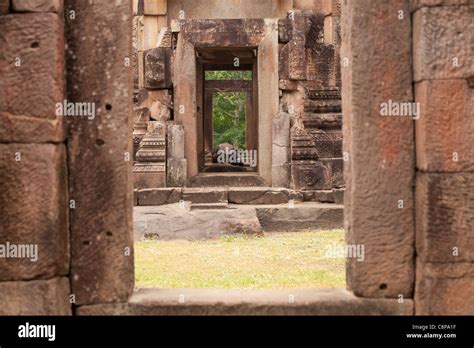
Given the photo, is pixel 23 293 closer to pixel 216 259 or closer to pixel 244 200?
pixel 216 259

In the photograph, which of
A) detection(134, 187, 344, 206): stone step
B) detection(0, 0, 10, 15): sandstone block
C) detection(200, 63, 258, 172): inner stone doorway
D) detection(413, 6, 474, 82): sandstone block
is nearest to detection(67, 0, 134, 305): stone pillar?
detection(0, 0, 10, 15): sandstone block

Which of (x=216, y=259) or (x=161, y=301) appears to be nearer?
(x=161, y=301)

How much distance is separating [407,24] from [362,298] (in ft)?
5.81

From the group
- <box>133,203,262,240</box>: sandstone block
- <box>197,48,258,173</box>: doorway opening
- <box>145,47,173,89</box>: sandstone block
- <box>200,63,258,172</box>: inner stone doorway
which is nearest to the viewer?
<box>133,203,262,240</box>: sandstone block

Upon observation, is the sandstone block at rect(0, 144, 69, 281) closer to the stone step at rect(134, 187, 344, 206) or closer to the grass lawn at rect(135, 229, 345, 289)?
the grass lawn at rect(135, 229, 345, 289)

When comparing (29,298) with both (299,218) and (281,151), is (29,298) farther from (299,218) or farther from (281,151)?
(281,151)

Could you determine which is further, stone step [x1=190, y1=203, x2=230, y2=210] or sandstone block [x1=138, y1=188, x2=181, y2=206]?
sandstone block [x1=138, y1=188, x2=181, y2=206]

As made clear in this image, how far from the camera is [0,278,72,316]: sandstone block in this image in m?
3.56

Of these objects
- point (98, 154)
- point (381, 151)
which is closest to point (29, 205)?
point (98, 154)

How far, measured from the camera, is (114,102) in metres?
3.76

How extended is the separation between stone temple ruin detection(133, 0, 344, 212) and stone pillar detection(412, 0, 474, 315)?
5.71 m

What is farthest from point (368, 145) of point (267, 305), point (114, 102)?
point (114, 102)

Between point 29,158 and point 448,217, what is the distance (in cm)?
258

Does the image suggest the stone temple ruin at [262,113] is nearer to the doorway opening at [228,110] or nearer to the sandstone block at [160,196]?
the sandstone block at [160,196]
